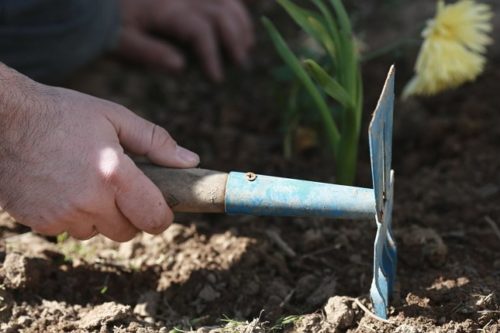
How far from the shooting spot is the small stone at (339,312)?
66.5 inches

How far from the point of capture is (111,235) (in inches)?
71.1

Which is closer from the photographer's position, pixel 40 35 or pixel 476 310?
pixel 476 310

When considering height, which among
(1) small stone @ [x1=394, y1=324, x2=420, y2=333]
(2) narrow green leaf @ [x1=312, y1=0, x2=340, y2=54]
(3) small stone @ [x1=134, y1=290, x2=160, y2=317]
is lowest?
(3) small stone @ [x1=134, y1=290, x2=160, y2=317]

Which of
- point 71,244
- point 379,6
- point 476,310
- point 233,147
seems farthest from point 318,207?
point 379,6

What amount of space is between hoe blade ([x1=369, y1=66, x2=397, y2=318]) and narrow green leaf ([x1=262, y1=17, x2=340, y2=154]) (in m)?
0.41

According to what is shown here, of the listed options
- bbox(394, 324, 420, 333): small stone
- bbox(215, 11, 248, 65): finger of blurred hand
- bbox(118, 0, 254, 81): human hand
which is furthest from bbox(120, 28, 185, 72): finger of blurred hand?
bbox(394, 324, 420, 333): small stone

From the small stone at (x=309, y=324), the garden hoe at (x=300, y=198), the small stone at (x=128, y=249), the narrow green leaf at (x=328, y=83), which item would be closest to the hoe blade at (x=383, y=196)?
the garden hoe at (x=300, y=198)

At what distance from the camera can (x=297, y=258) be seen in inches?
78.2

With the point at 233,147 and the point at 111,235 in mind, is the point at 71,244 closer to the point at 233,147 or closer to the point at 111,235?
the point at 111,235

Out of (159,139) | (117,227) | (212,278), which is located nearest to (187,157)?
(159,139)

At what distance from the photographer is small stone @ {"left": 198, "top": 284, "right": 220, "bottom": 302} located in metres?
1.88

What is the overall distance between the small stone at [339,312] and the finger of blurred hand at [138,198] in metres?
0.42

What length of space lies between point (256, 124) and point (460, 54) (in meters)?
0.88

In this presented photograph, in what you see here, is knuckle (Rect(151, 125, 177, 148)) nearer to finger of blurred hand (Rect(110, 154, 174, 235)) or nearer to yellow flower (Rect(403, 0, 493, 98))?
finger of blurred hand (Rect(110, 154, 174, 235))
